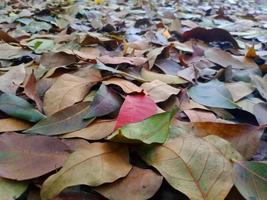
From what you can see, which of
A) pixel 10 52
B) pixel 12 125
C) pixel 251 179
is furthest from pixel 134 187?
pixel 10 52

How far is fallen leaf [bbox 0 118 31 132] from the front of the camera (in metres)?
0.74

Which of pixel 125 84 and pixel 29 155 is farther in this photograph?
pixel 125 84

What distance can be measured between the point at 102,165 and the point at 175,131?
0.15 metres

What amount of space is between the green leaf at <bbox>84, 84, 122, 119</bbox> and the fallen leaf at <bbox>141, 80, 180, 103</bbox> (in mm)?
85

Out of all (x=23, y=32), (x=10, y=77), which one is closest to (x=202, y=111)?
(x=10, y=77)

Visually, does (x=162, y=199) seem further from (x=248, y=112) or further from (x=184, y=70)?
(x=184, y=70)

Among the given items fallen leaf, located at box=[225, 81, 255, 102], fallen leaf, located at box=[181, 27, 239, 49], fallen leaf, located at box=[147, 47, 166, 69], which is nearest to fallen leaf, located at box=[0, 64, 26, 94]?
fallen leaf, located at box=[147, 47, 166, 69]

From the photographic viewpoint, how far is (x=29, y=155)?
652mm

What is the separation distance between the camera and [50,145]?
68 cm

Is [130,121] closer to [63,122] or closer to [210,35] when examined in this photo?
[63,122]

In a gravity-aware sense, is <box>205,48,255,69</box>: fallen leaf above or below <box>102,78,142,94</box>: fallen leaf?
below

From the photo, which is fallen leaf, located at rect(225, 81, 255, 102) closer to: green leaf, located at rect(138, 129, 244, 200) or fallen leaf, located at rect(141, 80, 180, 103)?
fallen leaf, located at rect(141, 80, 180, 103)

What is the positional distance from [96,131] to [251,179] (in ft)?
0.93

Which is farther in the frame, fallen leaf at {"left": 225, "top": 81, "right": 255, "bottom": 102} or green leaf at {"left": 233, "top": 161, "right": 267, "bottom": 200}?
fallen leaf at {"left": 225, "top": 81, "right": 255, "bottom": 102}
